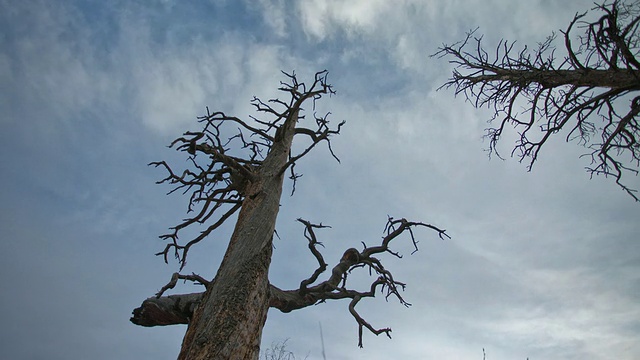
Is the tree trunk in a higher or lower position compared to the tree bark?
lower

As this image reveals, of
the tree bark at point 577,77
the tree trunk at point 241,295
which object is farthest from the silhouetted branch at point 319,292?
the tree bark at point 577,77

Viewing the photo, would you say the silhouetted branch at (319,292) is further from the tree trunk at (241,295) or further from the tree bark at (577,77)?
the tree bark at (577,77)

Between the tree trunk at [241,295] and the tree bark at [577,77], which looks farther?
the tree bark at [577,77]

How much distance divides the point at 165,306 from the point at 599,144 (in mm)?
4492

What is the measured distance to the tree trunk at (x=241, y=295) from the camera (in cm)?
281

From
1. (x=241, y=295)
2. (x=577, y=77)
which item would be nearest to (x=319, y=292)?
(x=241, y=295)

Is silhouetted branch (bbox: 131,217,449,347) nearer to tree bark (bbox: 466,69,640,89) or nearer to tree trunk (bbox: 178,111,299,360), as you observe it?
tree trunk (bbox: 178,111,299,360)

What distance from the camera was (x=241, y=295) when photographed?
3.14 m

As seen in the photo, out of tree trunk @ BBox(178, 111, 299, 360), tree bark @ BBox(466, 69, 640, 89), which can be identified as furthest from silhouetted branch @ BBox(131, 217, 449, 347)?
tree bark @ BBox(466, 69, 640, 89)

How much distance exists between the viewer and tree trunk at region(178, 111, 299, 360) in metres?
2.81

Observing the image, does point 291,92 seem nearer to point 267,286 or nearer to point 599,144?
point 267,286

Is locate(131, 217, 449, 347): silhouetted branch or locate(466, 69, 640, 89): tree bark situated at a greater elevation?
locate(466, 69, 640, 89): tree bark

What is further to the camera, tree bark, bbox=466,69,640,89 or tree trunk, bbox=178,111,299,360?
tree bark, bbox=466,69,640,89

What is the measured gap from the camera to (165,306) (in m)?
3.69
